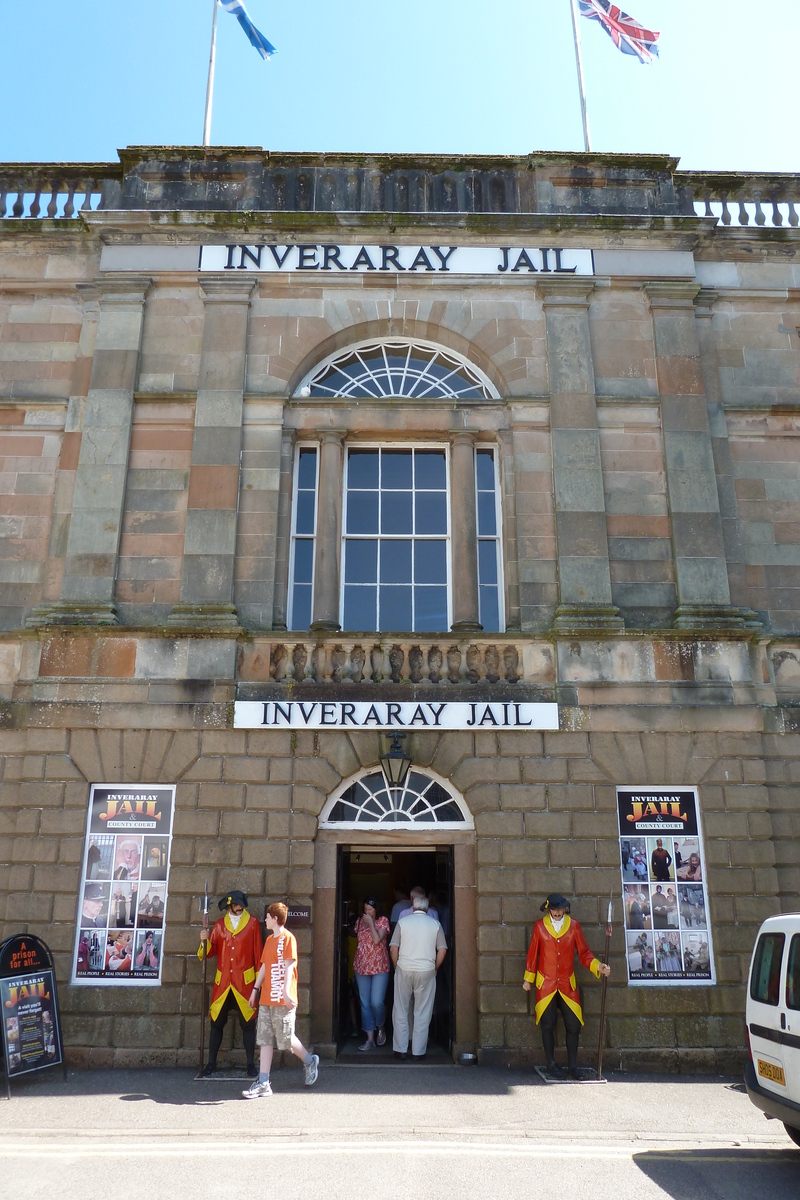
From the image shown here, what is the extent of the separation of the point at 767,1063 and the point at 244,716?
269 inches

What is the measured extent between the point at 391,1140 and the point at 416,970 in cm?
314

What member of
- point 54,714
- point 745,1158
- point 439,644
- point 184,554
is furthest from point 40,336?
point 745,1158

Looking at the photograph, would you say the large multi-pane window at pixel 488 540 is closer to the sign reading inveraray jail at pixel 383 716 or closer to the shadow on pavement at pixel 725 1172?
the sign reading inveraray jail at pixel 383 716

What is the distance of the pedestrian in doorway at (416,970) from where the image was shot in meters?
10.6

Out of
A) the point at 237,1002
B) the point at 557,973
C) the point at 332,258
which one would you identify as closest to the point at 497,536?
the point at 332,258

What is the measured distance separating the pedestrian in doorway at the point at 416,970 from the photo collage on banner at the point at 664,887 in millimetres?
2374

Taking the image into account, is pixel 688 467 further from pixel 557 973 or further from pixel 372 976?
pixel 372 976

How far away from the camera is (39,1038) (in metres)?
9.49

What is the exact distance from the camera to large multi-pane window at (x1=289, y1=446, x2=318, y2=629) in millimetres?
12430

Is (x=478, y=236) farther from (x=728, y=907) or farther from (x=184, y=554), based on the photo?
(x=728, y=907)

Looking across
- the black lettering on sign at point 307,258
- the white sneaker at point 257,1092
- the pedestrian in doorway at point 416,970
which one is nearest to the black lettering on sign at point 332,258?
the black lettering on sign at point 307,258

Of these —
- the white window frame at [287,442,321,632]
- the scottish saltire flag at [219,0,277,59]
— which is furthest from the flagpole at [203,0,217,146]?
the white window frame at [287,442,321,632]

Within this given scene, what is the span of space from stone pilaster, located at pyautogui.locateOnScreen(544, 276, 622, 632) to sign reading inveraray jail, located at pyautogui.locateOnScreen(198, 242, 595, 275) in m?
0.43

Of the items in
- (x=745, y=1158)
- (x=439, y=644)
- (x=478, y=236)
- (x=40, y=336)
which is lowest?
(x=745, y=1158)
